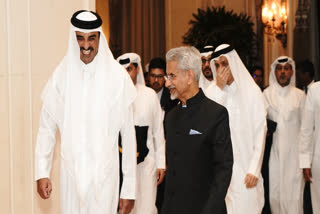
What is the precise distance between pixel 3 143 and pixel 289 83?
→ 161 inches

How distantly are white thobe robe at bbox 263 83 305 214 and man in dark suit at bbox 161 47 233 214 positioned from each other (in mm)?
4068

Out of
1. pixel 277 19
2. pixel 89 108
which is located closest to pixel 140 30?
pixel 277 19

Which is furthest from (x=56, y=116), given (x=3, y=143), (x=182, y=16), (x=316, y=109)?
(x=182, y=16)

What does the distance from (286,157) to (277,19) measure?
208 inches

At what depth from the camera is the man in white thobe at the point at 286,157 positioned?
750 centimetres

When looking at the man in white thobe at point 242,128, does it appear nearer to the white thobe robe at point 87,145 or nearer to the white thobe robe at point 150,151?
the white thobe robe at point 150,151

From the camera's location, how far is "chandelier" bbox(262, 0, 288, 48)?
1216 cm

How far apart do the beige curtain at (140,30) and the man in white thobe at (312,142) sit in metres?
9.13

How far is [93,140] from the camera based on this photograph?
4383mm

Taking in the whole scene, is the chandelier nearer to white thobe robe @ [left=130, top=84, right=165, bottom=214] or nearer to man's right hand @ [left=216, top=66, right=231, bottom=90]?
white thobe robe @ [left=130, top=84, right=165, bottom=214]

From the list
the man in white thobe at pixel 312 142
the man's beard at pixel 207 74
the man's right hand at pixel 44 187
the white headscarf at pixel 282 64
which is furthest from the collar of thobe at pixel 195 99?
the white headscarf at pixel 282 64

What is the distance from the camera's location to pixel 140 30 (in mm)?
15414

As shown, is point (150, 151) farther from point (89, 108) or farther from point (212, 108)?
point (212, 108)

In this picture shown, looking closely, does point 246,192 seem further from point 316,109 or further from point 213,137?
point 213,137
